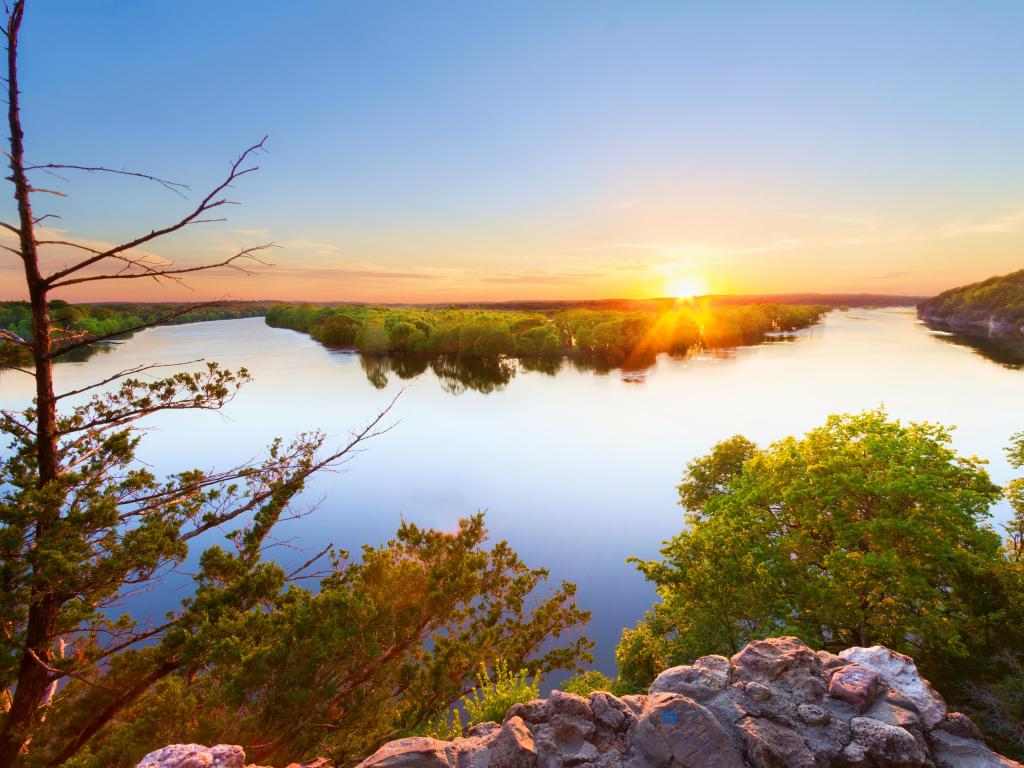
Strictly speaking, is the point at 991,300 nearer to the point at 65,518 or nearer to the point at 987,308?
the point at 987,308

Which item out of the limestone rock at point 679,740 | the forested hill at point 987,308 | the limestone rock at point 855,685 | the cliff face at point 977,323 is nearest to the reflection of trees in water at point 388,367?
the limestone rock at point 679,740

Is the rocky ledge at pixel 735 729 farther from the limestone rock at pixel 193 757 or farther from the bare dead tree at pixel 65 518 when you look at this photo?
the bare dead tree at pixel 65 518

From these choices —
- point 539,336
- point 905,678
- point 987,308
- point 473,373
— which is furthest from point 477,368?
point 987,308

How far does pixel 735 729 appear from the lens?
5727 millimetres

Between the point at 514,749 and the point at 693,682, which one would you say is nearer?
the point at 514,749

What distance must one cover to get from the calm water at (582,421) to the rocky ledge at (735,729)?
641cm

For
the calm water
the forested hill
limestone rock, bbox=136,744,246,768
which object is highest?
the forested hill

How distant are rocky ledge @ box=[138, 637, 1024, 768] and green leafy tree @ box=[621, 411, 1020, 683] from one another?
4684mm

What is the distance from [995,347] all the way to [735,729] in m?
108

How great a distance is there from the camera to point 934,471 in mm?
11984

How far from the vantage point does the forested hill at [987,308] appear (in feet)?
324

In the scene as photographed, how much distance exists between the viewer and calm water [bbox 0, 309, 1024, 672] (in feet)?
75.4

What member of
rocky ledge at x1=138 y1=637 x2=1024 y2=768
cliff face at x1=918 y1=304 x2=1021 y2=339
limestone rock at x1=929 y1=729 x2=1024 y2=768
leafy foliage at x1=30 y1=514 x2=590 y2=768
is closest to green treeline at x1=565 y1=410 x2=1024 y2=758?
limestone rock at x1=929 y1=729 x2=1024 y2=768

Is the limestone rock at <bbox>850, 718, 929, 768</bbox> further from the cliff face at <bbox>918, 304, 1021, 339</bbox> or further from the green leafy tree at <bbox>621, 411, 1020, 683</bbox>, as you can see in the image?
the cliff face at <bbox>918, 304, 1021, 339</bbox>
